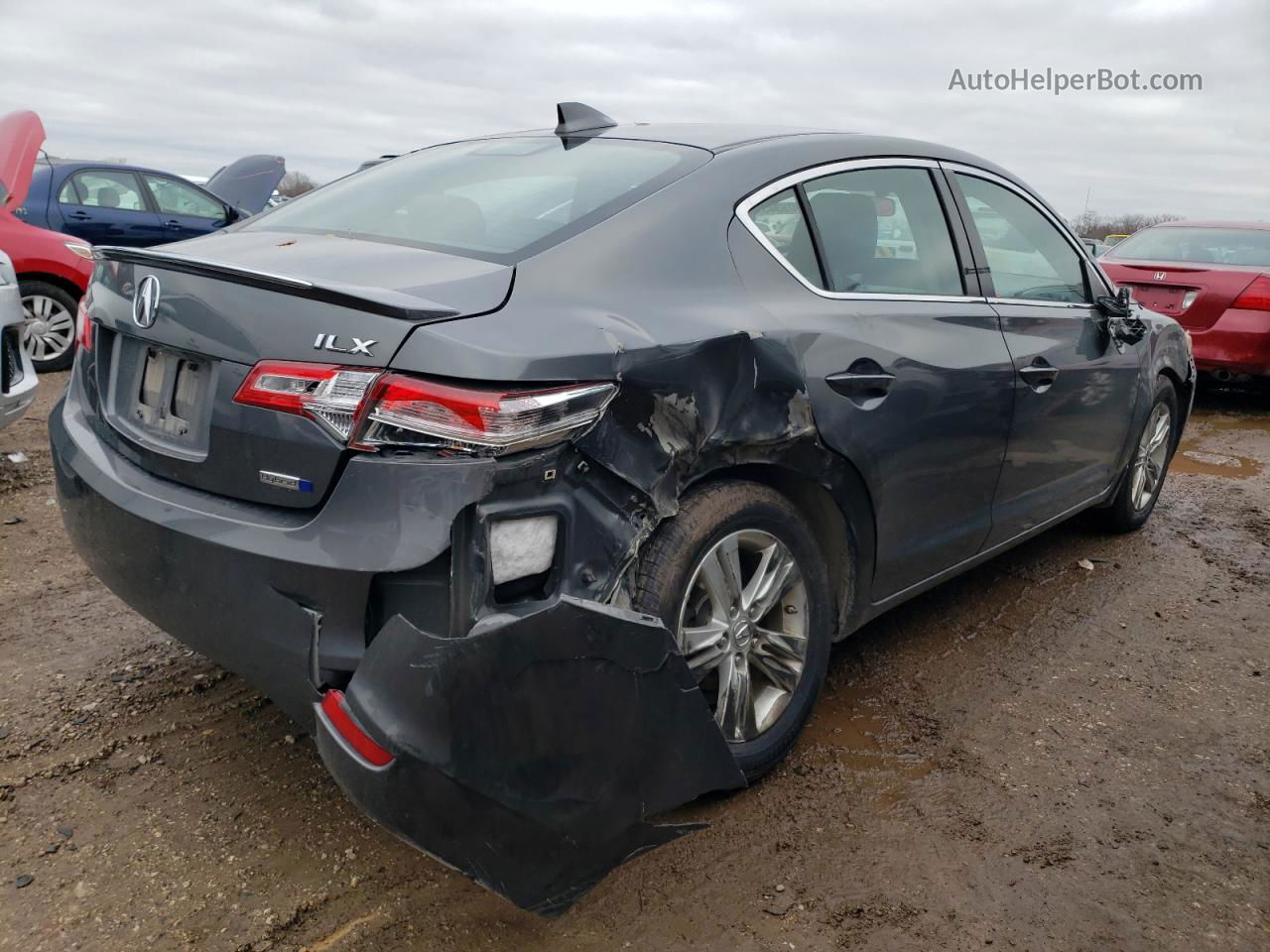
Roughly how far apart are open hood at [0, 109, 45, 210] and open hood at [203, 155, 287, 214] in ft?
18.2

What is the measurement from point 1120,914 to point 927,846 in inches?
16.8

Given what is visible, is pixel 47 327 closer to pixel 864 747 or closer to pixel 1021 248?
pixel 1021 248

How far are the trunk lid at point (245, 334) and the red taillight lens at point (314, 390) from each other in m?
0.02

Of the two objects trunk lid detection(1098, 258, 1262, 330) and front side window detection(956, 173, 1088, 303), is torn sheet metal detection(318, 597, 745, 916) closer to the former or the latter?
front side window detection(956, 173, 1088, 303)

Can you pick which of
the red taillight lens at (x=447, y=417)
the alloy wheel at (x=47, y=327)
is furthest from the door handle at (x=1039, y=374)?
the alloy wheel at (x=47, y=327)

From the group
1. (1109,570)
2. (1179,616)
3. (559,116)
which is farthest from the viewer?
(1109,570)

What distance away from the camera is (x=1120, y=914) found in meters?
2.28

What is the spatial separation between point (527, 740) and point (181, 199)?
34.2ft

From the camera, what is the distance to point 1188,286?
8.09m

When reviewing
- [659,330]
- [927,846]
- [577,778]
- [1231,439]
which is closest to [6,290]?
[659,330]

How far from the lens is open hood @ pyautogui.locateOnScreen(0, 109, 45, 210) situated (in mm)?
6617

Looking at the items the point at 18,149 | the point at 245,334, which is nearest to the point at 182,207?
the point at 18,149

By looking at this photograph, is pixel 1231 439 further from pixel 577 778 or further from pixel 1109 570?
pixel 577 778

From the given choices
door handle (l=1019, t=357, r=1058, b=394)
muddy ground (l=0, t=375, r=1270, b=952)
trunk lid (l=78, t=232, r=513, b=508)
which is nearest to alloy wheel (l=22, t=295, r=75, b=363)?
muddy ground (l=0, t=375, r=1270, b=952)
